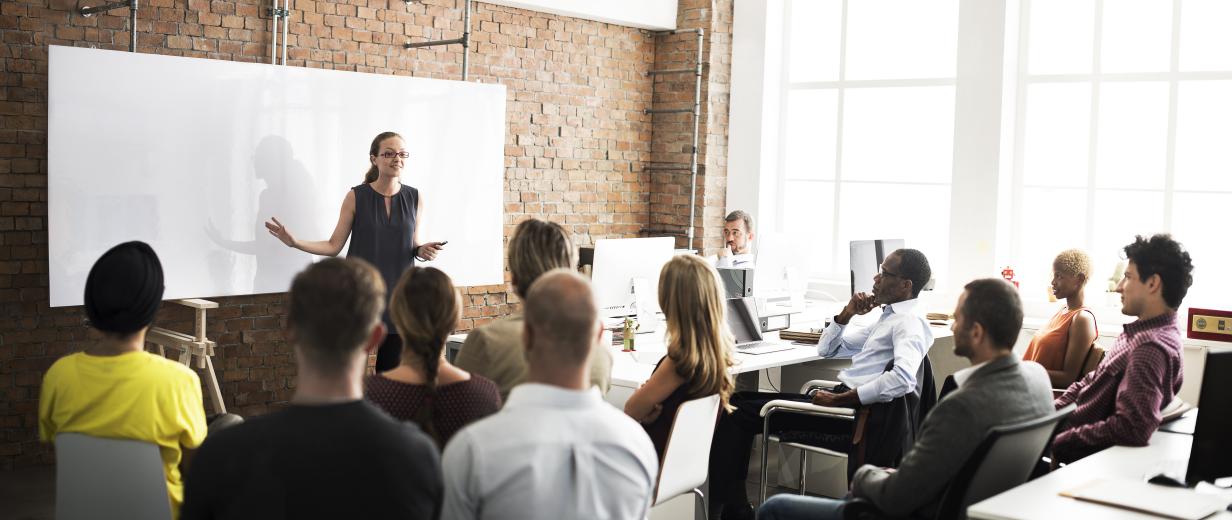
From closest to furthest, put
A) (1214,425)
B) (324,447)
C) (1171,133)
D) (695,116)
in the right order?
(324,447)
(1214,425)
(1171,133)
(695,116)

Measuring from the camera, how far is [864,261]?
6.50 metres

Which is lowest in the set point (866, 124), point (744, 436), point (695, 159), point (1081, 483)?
point (744, 436)

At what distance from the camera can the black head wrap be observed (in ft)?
8.43

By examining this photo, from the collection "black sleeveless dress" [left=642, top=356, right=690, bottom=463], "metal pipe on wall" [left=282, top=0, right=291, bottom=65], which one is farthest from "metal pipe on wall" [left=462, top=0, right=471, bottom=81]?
"black sleeveless dress" [left=642, top=356, right=690, bottom=463]

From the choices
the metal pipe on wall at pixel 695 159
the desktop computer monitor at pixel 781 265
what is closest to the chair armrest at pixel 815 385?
the desktop computer monitor at pixel 781 265

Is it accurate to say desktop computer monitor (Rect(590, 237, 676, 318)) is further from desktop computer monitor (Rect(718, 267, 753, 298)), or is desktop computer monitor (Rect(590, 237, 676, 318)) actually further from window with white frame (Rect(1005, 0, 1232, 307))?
window with white frame (Rect(1005, 0, 1232, 307))

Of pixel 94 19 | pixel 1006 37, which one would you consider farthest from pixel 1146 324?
pixel 94 19

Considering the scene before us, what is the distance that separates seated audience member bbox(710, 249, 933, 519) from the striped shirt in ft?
2.15

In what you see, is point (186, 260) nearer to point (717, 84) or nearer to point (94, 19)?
point (94, 19)

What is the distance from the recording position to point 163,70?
17.5 feet

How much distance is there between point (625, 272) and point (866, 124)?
149 inches

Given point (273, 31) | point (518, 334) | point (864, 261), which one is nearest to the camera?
point (518, 334)

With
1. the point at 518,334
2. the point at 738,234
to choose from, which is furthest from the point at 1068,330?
the point at 518,334

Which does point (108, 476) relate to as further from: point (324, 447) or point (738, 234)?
point (738, 234)
